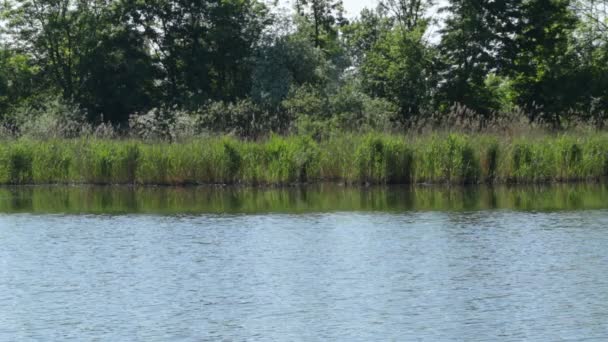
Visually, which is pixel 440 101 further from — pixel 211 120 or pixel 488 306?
pixel 488 306

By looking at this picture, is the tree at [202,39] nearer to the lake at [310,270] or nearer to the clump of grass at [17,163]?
the clump of grass at [17,163]

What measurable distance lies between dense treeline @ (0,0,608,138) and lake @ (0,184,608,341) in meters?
14.9

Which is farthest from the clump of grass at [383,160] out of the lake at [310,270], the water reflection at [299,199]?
the lake at [310,270]

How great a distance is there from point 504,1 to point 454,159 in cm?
1582

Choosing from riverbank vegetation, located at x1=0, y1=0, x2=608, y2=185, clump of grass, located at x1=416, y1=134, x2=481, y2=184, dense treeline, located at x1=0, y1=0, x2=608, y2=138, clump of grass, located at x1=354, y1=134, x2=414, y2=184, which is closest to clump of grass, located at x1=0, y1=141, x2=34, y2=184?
riverbank vegetation, located at x1=0, y1=0, x2=608, y2=185

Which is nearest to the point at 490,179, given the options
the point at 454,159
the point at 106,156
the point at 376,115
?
the point at 454,159

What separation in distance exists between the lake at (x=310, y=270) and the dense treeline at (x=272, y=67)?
587 inches

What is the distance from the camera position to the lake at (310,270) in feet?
42.5

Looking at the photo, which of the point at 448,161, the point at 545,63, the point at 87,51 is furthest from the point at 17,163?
the point at 545,63

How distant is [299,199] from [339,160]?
4.18 m

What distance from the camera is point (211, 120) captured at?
130ft

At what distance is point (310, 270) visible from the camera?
1652cm

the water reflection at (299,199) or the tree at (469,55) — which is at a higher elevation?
the tree at (469,55)

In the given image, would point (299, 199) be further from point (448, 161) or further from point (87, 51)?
point (87, 51)
